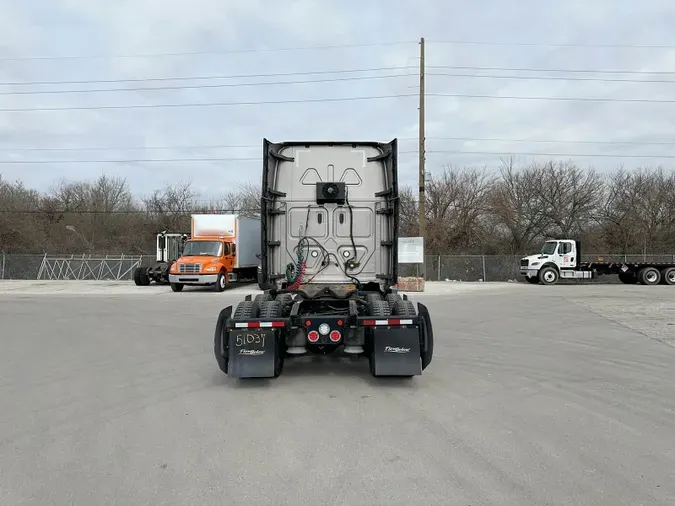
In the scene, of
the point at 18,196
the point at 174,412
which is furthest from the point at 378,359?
the point at 18,196

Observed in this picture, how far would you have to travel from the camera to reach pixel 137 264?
35969mm

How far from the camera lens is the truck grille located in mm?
24859

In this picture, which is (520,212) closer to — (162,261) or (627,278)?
(627,278)

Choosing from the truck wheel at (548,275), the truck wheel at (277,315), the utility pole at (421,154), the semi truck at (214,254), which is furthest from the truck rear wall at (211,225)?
the truck wheel at (277,315)

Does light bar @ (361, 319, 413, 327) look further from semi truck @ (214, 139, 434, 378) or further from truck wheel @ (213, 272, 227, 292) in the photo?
truck wheel @ (213, 272, 227, 292)

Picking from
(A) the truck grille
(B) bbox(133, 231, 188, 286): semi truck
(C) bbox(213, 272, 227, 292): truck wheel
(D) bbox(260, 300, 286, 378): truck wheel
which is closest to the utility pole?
(C) bbox(213, 272, 227, 292): truck wheel

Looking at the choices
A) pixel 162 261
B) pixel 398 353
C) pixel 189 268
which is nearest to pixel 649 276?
pixel 189 268

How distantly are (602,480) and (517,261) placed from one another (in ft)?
108

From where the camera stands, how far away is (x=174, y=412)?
5.57 meters

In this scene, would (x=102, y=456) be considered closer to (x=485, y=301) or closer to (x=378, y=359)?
(x=378, y=359)

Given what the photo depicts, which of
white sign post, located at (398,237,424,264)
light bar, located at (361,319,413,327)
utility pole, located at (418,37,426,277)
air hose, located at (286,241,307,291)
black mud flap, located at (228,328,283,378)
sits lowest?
black mud flap, located at (228,328,283,378)

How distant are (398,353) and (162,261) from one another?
26176 mm

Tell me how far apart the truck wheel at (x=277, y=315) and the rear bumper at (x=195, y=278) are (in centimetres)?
1847

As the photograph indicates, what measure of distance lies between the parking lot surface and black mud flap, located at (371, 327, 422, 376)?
244mm
